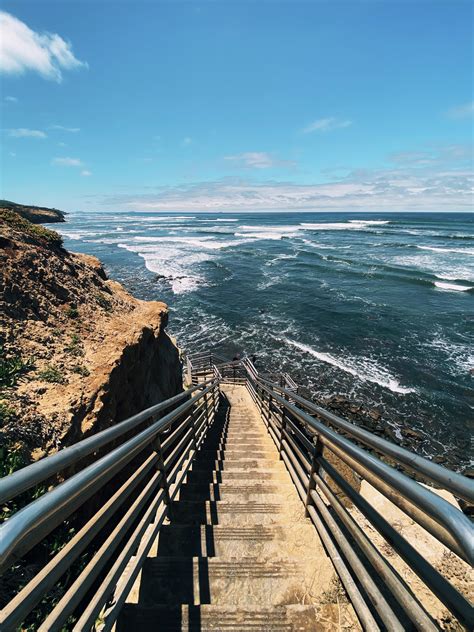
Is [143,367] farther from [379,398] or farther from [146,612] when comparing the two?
→ [379,398]

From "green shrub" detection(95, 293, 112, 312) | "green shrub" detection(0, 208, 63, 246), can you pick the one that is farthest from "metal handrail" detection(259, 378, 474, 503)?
"green shrub" detection(0, 208, 63, 246)

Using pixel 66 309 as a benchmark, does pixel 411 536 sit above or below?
below

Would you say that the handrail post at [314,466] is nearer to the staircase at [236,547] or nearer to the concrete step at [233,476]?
the staircase at [236,547]

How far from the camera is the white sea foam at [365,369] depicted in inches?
601

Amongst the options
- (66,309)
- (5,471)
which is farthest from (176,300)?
(5,471)

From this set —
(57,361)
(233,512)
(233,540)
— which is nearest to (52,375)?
(57,361)

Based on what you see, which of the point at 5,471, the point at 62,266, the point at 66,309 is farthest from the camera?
the point at 62,266

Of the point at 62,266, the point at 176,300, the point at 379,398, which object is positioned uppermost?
the point at 62,266

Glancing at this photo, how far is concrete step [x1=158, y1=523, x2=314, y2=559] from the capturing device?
8.39 feet

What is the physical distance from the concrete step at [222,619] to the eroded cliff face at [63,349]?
228 centimetres

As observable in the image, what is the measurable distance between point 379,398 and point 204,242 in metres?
52.6

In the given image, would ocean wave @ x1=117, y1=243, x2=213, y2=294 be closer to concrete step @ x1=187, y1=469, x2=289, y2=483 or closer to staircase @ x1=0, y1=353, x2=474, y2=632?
concrete step @ x1=187, y1=469, x2=289, y2=483

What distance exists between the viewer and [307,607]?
196 centimetres

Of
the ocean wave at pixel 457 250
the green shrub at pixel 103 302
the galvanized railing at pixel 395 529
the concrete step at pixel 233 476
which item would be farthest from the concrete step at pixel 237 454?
the ocean wave at pixel 457 250
